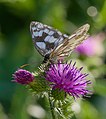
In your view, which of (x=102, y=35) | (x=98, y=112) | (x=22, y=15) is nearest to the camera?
(x=98, y=112)

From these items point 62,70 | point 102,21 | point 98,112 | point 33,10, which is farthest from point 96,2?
point 62,70

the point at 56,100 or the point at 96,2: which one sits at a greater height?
the point at 96,2

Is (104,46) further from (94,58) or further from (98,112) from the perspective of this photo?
(98,112)

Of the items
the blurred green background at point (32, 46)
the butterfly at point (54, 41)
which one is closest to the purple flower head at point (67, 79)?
the butterfly at point (54, 41)

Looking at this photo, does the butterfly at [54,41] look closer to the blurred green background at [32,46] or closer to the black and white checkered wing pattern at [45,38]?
the black and white checkered wing pattern at [45,38]

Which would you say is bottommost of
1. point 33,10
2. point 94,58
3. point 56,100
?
point 56,100

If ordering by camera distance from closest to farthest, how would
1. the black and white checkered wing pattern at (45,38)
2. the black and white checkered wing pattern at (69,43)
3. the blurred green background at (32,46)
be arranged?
the black and white checkered wing pattern at (69,43)
the black and white checkered wing pattern at (45,38)
the blurred green background at (32,46)

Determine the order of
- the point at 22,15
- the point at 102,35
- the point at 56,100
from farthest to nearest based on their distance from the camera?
the point at 22,15 → the point at 102,35 → the point at 56,100
